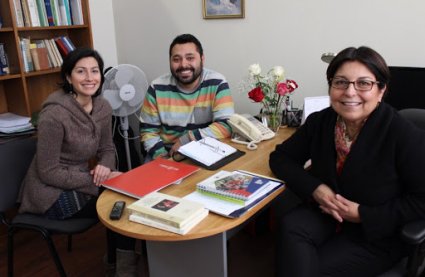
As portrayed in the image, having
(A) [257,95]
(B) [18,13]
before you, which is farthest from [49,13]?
(A) [257,95]

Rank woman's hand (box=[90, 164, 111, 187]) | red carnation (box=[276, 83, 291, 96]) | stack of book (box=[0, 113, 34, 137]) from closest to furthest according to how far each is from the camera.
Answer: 1. woman's hand (box=[90, 164, 111, 187])
2. red carnation (box=[276, 83, 291, 96])
3. stack of book (box=[0, 113, 34, 137])

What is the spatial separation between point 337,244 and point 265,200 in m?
0.32

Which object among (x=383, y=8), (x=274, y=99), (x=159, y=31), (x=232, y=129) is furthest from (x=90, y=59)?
(x=383, y=8)

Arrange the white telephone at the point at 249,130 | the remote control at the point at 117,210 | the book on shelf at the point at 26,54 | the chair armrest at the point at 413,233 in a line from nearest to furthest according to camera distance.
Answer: the chair armrest at the point at 413,233 < the remote control at the point at 117,210 < the white telephone at the point at 249,130 < the book on shelf at the point at 26,54

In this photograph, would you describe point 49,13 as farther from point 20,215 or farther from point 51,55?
point 20,215

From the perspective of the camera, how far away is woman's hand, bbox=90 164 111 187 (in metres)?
1.97

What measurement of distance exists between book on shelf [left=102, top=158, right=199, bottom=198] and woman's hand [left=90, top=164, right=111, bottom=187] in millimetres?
302

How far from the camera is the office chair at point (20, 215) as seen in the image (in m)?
1.81

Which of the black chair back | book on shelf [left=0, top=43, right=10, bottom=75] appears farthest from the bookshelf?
the black chair back

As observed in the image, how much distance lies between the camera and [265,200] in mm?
1459

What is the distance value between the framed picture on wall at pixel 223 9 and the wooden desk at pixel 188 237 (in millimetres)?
1410

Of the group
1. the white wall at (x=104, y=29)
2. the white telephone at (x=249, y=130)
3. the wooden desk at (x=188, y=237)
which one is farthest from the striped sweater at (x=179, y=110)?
the white wall at (x=104, y=29)

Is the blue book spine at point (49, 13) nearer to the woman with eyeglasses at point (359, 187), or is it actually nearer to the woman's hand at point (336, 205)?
the woman with eyeglasses at point (359, 187)

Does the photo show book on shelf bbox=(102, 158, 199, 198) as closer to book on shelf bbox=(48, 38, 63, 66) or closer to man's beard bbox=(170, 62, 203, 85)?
man's beard bbox=(170, 62, 203, 85)
